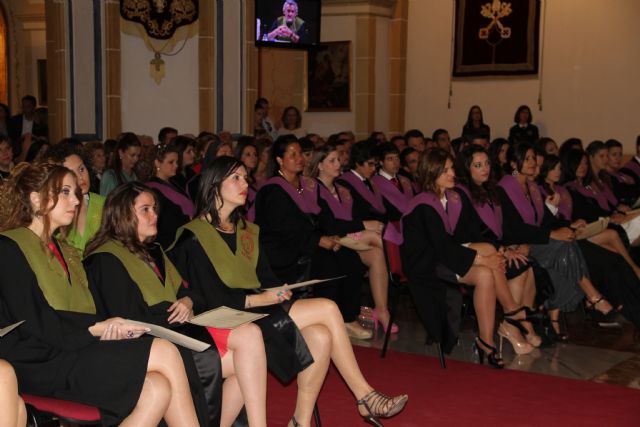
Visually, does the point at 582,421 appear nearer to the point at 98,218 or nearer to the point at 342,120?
the point at 98,218

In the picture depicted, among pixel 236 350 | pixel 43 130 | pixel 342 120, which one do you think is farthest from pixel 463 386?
pixel 342 120

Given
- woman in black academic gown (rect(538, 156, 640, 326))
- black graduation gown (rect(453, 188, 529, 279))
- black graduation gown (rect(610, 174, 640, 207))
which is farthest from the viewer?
black graduation gown (rect(610, 174, 640, 207))

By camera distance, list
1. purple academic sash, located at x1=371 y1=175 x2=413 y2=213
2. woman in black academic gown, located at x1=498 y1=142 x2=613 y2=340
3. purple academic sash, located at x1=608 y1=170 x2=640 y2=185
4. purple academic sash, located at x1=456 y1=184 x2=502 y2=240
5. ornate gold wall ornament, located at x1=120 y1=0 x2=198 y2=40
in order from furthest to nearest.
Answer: ornate gold wall ornament, located at x1=120 y1=0 x2=198 y2=40 < purple academic sash, located at x1=608 y1=170 x2=640 y2=185 < purple academic sash, located at x1=371 y1=175 x2=413 y2=213 < woman in black academic gown, located at x1=498 y1=142 x2=613 y2=340 < purple academic sash, located at x1=456 y1=184 x2=502 y2=240

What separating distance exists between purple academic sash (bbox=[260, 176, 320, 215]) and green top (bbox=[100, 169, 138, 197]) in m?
1.30

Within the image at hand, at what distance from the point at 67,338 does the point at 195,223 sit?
1.18m

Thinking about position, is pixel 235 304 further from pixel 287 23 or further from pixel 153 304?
pixel 287 23

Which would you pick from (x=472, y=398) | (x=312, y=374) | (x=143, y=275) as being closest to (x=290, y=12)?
(x=472, y=398)

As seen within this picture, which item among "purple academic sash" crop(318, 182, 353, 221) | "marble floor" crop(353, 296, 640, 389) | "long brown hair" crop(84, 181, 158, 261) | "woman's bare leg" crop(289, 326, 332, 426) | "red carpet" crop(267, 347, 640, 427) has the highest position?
"long brown hair" crop(84, 181, 158, 261)

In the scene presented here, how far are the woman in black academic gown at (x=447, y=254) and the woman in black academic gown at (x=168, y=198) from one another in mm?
1836

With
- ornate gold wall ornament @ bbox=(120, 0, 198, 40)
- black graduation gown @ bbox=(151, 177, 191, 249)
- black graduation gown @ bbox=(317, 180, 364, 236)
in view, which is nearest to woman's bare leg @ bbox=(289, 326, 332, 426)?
black graduation gown @ bbox=(317, 180, 364, 236)

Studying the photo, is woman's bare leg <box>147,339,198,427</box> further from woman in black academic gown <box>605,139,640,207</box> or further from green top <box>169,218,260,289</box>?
woman in black academic gown <box>605,139,640,207</box>

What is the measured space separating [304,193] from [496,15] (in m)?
8.89

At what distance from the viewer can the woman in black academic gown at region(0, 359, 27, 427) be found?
10.5 ft

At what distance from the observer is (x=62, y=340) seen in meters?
3.69
